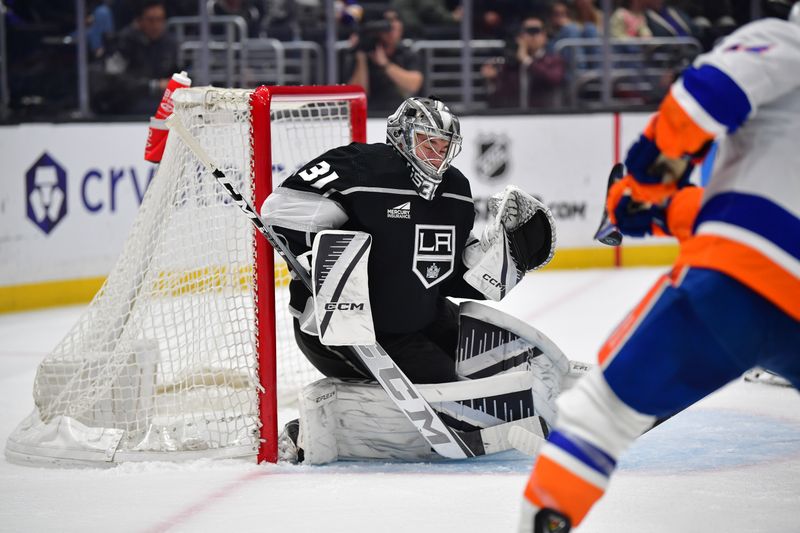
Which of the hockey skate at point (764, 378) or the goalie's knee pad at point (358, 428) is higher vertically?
the goalie's knee pad at point (358, 428)

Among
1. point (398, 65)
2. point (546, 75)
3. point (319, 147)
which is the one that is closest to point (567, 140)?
point (546, 75)

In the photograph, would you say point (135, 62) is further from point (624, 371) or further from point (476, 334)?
point (624, 371)

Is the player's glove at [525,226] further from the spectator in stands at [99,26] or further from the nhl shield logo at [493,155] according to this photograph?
the spectator in stands at [99,26]

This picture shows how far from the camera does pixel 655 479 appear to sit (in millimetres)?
2764

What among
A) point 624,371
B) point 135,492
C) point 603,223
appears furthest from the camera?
point 135,492

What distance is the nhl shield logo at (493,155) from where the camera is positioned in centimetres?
659

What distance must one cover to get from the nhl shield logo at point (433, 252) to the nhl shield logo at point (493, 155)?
362 centimetres

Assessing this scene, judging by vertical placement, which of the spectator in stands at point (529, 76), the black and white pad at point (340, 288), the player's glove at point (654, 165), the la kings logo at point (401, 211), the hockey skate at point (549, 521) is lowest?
the hockey skate at point (549, 521)

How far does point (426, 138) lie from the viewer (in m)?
2.88

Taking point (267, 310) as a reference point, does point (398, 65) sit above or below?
above

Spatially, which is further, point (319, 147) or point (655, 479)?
point (319, 147)

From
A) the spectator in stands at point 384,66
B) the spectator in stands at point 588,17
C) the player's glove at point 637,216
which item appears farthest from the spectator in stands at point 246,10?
the player's glove at point 637,216

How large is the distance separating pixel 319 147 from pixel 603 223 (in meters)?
1.53

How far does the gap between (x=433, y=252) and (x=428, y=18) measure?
4.74 meters
